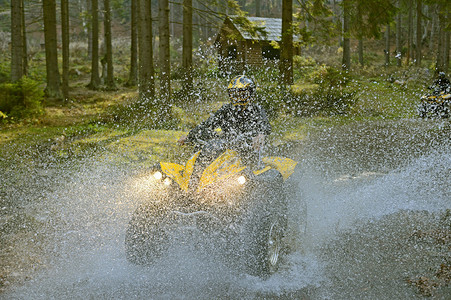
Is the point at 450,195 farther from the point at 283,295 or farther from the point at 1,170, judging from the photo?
the point at 1,170

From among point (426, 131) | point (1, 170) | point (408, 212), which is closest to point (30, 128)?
point (1, 170)

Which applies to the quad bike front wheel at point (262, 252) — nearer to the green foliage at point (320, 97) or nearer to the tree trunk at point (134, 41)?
the green foliage at point (320, 97)

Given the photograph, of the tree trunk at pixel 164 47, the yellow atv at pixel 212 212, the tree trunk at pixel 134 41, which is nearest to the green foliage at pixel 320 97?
the tree trunk at pixel 164 47

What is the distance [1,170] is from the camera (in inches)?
395

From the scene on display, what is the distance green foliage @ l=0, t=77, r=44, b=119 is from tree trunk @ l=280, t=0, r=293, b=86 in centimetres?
977

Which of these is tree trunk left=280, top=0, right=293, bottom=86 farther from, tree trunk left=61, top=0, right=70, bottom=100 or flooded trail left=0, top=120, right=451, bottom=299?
tree trunk left=61, top=0, right=70, bottom=100

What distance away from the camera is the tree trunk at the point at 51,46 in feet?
60.0

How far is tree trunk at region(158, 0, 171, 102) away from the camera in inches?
618

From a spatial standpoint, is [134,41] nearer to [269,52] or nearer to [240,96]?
[269,52]

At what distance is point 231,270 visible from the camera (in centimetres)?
502

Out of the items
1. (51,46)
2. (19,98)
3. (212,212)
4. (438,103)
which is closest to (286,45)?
(438,103)

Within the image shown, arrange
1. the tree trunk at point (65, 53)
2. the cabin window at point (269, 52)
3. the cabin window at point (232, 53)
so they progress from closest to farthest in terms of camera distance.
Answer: the tree trunk at point (65, 53), the cabin window at point (232, 53), the cabin window at point (269, 52)

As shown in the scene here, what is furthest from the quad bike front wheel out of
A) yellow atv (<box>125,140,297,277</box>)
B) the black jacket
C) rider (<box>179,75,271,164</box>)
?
the black jacket

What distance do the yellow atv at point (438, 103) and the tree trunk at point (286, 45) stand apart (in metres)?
5.45
